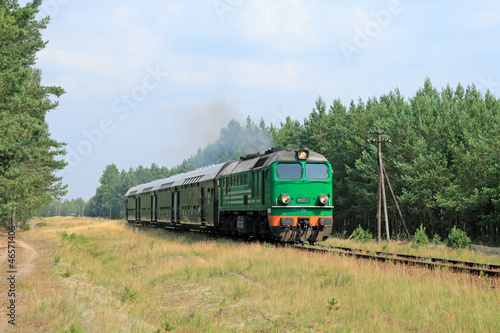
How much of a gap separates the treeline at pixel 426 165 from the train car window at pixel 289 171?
64.8 feet

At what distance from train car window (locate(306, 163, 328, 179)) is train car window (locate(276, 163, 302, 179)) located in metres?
0.42

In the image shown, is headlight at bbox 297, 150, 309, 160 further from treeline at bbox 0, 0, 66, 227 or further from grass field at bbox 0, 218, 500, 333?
treeline at bbox 0, 0, 66, 227

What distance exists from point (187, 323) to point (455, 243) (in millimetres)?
20808

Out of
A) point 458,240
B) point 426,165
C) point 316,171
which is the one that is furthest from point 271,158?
point 426,165

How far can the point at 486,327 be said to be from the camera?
834cm

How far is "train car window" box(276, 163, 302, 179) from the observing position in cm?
2091

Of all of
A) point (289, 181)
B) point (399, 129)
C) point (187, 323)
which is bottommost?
point (187, 323)

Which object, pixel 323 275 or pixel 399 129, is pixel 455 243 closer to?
pixel 323 275

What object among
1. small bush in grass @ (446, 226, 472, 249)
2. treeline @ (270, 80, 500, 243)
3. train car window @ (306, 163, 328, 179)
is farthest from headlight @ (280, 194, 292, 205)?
treeline @ (270, 80, 500, 243)

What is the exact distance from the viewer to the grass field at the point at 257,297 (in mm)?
9109

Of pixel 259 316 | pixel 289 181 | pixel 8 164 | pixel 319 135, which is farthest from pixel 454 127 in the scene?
pixel 259 316

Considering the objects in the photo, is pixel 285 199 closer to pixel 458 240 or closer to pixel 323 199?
pixel 323 199

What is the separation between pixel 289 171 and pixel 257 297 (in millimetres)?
9470

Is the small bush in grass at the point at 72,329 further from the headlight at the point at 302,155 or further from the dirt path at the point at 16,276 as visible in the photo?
the headlight at the point at 302,155
